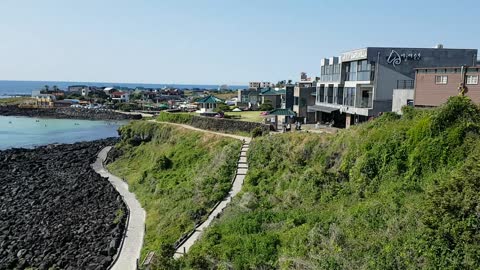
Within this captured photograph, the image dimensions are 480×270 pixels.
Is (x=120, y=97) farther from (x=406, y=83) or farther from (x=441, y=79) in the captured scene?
(x=441, y=79)

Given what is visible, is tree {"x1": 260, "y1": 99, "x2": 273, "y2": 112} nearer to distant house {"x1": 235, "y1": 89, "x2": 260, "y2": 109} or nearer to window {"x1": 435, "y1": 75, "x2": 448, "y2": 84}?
distant house {"x1": 235, "y1": 89, "x2": 260, "y2": 109}

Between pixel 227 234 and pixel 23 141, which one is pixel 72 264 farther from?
pixel 23 141

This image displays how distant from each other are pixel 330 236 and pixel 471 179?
529cm

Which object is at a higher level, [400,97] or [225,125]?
[400,97]

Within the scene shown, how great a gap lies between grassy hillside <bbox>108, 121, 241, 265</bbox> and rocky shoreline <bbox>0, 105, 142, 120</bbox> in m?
56.8

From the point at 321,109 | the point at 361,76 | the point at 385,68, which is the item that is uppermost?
the point at 385,68

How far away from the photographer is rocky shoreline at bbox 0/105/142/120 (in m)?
103

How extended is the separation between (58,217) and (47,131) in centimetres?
5811

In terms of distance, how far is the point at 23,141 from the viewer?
65688mm

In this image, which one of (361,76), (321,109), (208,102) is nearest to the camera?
(361,76)

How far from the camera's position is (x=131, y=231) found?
24.1m

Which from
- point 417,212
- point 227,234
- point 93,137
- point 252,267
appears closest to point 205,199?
point 227,234

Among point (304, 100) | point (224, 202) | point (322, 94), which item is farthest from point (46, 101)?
point (224, 202)

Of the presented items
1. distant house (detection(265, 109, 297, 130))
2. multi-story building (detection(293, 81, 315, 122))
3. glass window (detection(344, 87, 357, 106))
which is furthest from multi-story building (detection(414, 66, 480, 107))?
multi-story building (detection(293, 81, 315, 122))
